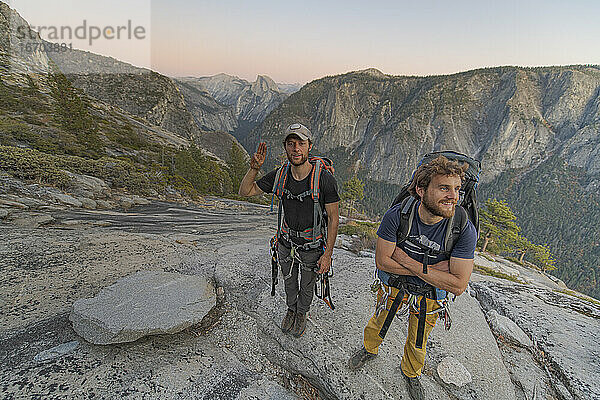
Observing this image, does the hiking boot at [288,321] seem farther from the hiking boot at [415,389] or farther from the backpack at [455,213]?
the backpack at [455,213]

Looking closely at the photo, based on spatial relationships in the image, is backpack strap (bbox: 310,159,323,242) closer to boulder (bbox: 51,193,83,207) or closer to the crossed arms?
the crossed arms

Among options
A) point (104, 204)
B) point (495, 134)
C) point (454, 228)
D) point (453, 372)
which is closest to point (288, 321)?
point (453, 372)

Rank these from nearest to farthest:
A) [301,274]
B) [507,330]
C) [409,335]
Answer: [409,335] < [301,274] < [507,330]

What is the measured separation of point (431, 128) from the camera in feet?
541

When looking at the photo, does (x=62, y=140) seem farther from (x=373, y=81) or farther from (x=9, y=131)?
(x=373, y=81)

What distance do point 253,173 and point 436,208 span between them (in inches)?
95.2

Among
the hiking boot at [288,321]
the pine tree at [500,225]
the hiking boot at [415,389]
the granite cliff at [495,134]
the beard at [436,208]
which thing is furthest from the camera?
the granite cliff at [495,134]

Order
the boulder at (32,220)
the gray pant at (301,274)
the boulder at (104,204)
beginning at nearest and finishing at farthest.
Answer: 1. the gray pant at (301,274)
2. the boulder at (32,220)
3. the boulder at (104,204)

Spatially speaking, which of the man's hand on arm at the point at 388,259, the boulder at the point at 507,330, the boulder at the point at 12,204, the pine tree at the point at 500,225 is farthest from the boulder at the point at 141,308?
the pine tree at the point at 500,225

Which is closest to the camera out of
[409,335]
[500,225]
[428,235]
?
[428,235]

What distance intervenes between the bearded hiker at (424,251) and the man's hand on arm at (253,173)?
185 centimetres

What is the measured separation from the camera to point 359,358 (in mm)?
3459

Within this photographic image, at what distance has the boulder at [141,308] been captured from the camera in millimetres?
3283

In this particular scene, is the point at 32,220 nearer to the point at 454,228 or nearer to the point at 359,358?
the point at 359,358
